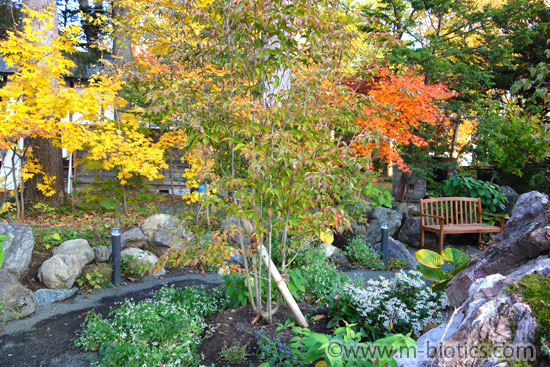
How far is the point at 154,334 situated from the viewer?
3.23m

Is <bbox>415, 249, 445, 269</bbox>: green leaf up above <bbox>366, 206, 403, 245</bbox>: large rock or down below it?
above

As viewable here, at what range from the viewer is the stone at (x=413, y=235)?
810 cm

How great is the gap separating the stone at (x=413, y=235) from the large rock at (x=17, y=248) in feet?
22.1


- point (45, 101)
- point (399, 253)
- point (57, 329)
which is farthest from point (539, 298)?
point (45, 101)

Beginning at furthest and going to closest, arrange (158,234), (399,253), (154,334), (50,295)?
1. (399,253)
2. (158,234)
3. (50,295)
4. (154,334)

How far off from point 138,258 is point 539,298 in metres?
5.38

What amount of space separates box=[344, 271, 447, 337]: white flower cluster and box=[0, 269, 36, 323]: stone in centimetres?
363

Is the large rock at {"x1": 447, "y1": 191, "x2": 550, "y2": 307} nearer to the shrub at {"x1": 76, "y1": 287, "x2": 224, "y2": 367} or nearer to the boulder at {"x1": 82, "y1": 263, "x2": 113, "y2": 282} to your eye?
the shrub at {"x1": 76, "y1": 287, "x2": 224, "y2": 367}

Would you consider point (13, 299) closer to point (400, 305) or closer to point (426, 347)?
point (400, 305)

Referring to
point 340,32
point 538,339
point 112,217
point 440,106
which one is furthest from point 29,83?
point 440,106

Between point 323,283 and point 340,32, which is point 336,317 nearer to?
point 323,283

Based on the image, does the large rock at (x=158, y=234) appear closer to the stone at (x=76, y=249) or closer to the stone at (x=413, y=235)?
the stone at (x=76, y=249)

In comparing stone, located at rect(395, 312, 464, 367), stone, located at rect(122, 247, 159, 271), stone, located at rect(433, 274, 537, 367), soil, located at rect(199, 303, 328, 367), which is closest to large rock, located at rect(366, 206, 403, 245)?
soil, located at rect(199, 303, 328, 367)

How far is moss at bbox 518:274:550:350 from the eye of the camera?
4.97 ft
